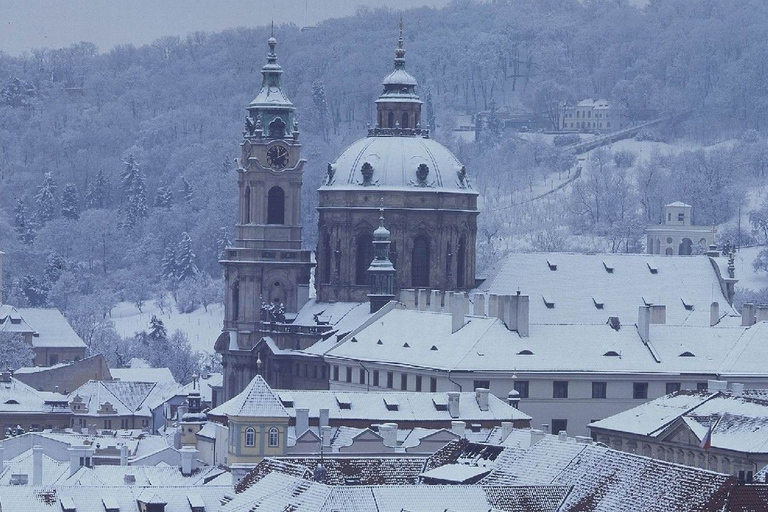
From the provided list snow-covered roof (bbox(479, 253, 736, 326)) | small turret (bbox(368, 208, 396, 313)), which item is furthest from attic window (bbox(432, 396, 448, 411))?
small turret (bbox(368, 208, 396, 313))

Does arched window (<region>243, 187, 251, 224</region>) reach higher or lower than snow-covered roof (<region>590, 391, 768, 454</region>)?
higher

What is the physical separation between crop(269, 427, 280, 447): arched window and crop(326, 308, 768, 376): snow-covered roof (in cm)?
1984

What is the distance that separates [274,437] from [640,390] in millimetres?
25213

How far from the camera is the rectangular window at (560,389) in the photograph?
140 meters

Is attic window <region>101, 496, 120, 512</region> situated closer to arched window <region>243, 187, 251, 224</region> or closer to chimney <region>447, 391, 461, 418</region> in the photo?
chimney <region>447, 391, 461, 418</region>

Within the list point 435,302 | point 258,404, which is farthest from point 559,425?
point 258,404

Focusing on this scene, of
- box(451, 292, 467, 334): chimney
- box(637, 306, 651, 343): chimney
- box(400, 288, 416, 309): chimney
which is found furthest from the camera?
box(400, 288, 416, 309): chimney

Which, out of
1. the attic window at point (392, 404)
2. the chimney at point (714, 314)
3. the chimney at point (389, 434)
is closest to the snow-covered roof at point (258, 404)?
the chimney at point (389, 434)

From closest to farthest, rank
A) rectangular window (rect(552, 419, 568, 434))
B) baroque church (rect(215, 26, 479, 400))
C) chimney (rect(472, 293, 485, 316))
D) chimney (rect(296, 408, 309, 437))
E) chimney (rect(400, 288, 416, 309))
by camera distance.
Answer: chimney (rect(296, 408, 309, 437)), rectangular window (rect(552, 419, 568, 434)), chimney (rect(472, 293, 485, 316)), chimney (rect(400, 288, 416, 309)), baroque church (rect(215, 26, 479, 400))

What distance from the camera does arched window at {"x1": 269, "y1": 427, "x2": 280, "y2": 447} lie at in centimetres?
12081

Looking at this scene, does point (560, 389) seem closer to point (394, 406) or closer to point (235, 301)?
point (394, 406)

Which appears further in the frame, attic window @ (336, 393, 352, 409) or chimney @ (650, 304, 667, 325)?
chimney @ (650, 304, 667, 325)

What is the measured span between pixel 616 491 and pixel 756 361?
52.3 metres

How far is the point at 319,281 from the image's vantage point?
168125 mm
